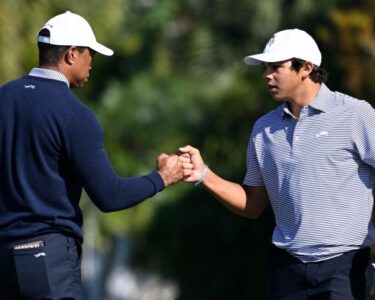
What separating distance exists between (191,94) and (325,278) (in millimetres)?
12922

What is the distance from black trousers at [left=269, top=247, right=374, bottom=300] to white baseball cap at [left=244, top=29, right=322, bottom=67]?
1.04m

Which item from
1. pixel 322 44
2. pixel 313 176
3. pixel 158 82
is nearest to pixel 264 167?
pixel 313 176

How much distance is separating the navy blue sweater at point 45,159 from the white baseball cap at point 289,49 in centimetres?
→ 110

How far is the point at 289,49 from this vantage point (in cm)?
764

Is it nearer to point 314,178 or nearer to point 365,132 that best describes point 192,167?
point 314,178

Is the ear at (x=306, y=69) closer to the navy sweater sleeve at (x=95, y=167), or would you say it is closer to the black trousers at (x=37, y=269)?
the navy sweater sleeve at (x=95, y=167)

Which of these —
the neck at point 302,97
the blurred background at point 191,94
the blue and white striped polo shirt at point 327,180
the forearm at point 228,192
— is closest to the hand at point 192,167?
the forearm at point 228,192

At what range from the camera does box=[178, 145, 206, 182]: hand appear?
7910mm

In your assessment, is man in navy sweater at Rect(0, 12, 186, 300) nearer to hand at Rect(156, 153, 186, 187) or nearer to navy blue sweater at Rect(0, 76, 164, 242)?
navy blue sweater at Rect(0, 76, 164, 242)

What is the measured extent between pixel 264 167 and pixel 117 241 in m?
16.4

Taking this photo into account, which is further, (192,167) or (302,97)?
(192,167)

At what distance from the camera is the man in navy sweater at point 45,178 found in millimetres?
7004

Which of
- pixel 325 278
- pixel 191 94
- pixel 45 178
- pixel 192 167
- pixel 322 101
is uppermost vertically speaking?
pixel 322 101

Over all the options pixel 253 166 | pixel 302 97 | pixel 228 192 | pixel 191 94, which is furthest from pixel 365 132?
pixel 191 94
